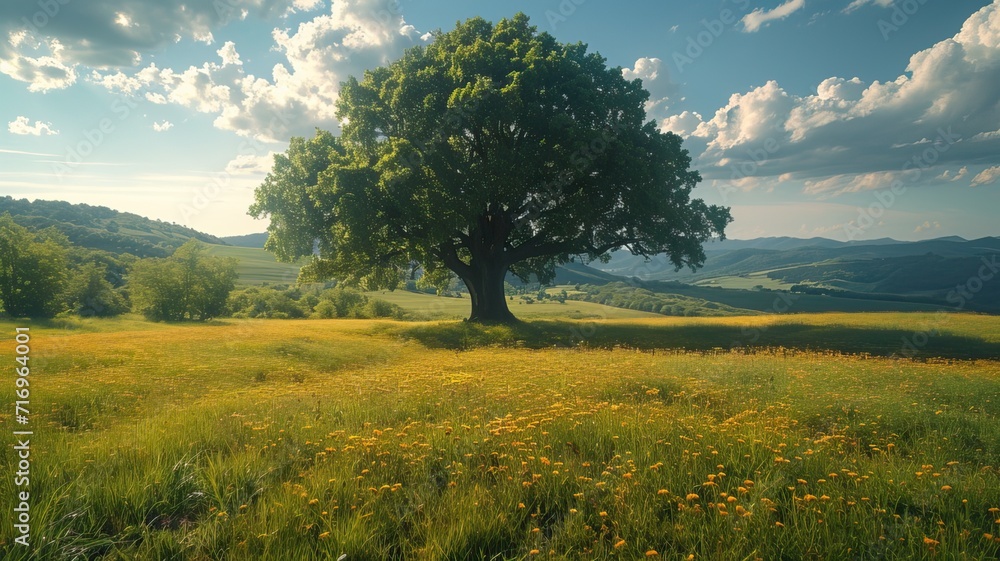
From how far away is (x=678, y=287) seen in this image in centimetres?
13950

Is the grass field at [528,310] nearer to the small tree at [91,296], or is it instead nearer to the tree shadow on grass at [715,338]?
the tree shadow on grass at [715,338]

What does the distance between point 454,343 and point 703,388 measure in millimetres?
18900

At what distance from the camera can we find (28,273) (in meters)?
41.2

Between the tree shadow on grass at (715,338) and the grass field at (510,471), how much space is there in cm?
1537

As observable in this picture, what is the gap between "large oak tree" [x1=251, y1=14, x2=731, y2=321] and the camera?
28875 mm

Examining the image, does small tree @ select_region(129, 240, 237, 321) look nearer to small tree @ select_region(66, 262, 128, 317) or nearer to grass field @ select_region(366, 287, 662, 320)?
small tree @ select_region(66, 262, 128, 317)

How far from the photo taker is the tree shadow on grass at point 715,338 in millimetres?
25922

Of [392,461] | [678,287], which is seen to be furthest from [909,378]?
[678,287]

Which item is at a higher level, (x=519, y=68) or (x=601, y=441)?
(x=519, y=68)

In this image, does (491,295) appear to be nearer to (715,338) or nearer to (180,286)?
(715,338)

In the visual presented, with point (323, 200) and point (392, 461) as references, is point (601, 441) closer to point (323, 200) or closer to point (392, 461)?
point (392, 461)

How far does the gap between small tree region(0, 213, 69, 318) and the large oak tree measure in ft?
87.5

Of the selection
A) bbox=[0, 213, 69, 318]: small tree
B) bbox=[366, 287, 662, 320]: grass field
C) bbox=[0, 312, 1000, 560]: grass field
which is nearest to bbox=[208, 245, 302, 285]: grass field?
bbox=[366, 287, 662, 320]: grass field

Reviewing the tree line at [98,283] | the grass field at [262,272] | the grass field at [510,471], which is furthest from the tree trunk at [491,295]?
the grass field at [262,272]
